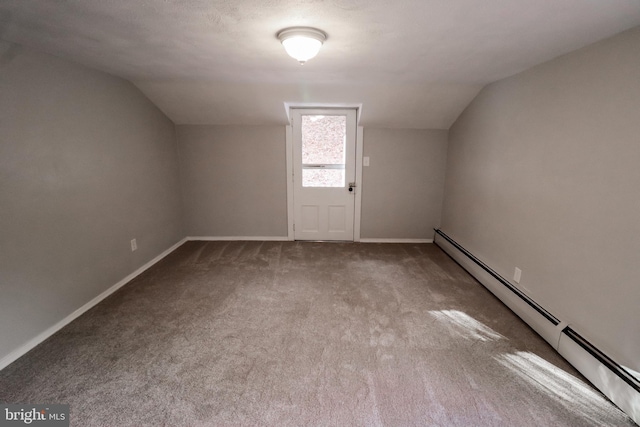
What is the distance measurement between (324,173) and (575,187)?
281cm

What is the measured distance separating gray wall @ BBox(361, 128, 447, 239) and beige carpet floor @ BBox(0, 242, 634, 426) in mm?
1409

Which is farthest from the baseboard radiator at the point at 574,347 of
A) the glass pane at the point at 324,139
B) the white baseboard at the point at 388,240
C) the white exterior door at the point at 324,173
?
the glass pane at the point at 324,139

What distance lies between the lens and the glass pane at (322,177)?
4277 millimetres

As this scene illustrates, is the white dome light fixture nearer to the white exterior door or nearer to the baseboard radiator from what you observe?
the white exterior door

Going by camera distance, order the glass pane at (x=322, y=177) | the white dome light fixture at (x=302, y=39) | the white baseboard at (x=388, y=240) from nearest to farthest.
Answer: the white dome light fixture at (x=302, y=39), the glass pane at (x=322, y=177), the white baseboard at (x=388, y=240)

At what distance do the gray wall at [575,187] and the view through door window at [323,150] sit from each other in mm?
1780

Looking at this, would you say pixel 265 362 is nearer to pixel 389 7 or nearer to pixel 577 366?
pixel 577 366

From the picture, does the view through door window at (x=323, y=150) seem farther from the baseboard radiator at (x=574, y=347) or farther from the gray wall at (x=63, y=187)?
the baseboard radiator at (x=574, y=347)

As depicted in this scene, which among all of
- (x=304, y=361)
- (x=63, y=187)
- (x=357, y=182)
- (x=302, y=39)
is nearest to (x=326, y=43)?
(x=302, y=39)

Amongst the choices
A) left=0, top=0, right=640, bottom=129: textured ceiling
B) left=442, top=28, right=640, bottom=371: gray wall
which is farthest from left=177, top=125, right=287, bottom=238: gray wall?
left=442, top=28, right=640, bottom=371: gray wall

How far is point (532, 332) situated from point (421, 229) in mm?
2280

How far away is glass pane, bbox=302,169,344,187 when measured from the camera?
14.0 feet

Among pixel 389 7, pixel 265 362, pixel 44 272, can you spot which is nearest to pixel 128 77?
pixel 44 272

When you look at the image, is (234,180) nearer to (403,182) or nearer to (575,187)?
(403,182)
